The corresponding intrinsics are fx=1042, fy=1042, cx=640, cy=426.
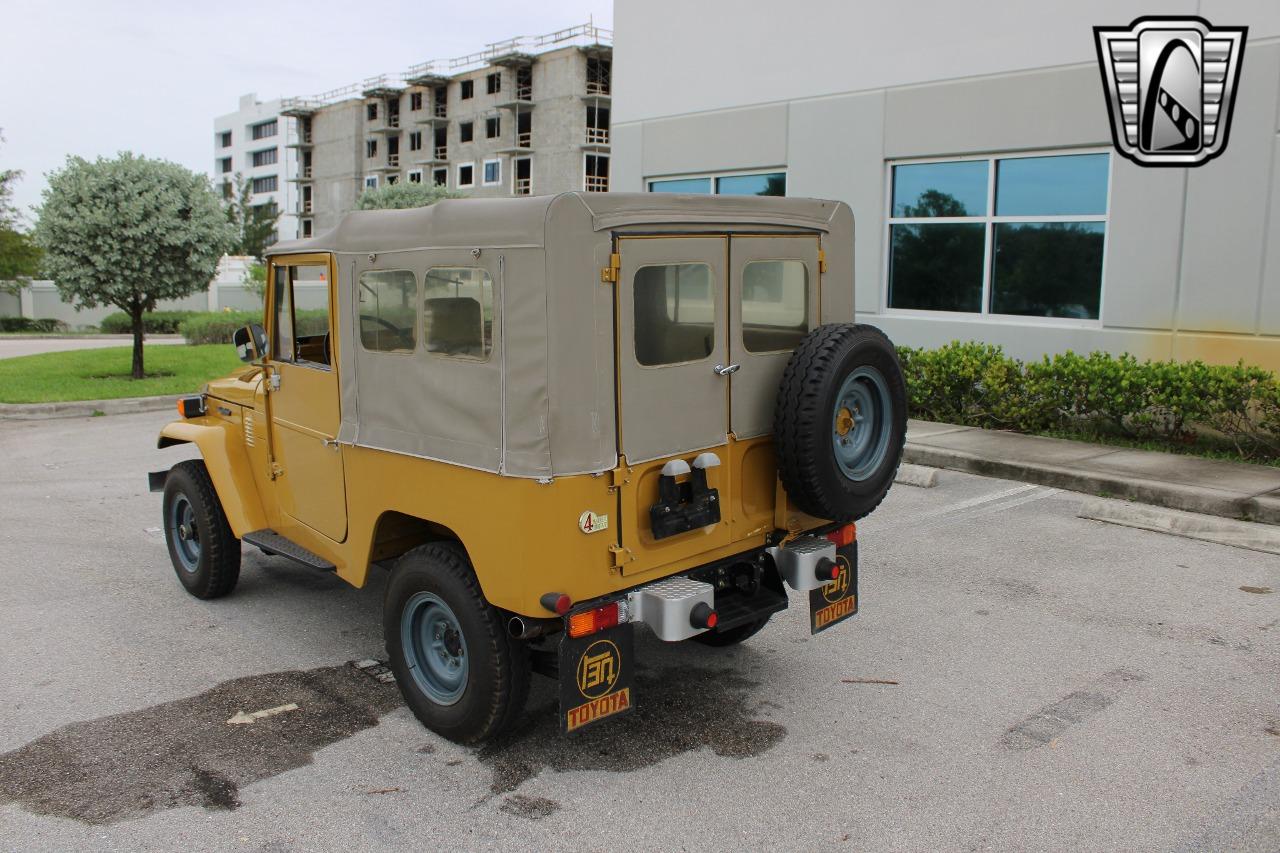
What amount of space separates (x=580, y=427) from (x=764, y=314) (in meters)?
1.25

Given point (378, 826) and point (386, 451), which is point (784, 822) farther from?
point (386, 451)

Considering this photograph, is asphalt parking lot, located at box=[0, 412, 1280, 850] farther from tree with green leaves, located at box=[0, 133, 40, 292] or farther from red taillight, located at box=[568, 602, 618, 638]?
tree with green leaves, located at box=[0, 133, 40, 292]

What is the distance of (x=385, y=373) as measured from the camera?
484 centimetres

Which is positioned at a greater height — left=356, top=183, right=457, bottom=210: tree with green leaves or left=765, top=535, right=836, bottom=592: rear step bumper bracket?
left=356, top=183, right=457, bottom=210: tree with green leaves

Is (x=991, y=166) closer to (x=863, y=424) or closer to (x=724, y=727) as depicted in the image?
(x=863, y=424)

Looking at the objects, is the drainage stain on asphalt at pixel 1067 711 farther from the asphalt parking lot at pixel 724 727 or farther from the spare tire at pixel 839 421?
the spare tire at pixel 839 421

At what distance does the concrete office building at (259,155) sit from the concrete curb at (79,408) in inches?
2934

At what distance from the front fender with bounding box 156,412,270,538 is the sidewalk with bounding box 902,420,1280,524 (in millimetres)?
6656

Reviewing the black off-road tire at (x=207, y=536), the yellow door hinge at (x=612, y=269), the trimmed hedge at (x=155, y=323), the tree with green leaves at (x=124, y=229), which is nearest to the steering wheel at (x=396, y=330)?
the yellow door hinge at (x=612, y=269)

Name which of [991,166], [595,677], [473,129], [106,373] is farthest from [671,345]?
[473,129]

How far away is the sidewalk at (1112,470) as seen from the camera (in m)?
8.30

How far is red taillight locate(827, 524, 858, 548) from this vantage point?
17.3 feet

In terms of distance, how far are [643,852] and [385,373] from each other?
2406 millimetres

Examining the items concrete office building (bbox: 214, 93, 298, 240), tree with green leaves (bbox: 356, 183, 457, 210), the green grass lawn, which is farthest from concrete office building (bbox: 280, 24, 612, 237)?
the green grass lawn
